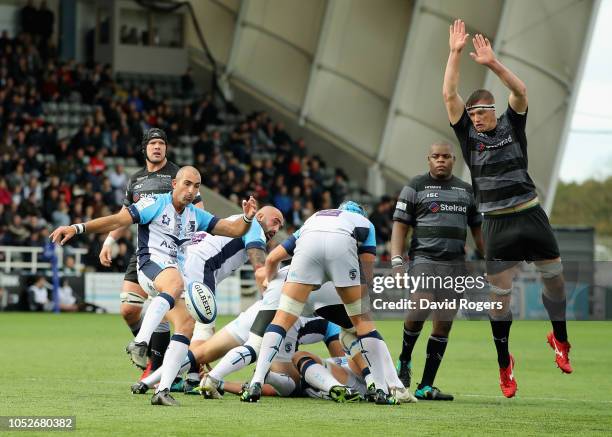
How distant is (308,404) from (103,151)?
2299 centimetres

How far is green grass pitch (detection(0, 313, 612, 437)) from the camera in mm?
8398

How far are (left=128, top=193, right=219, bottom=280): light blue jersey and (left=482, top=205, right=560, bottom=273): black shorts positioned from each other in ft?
7.88

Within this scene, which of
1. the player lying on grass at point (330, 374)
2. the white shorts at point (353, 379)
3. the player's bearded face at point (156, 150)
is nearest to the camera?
the player lying on grass at point (330, 374)

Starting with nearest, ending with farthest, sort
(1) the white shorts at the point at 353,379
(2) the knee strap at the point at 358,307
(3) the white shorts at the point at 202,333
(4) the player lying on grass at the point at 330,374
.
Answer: (2) the knee strap at the point at 358,307 → (4) the player lying on grass at the point at 330,374 → (1) the white shorts at the point at 353,379 → (3) the white shorts at the point at 202,333

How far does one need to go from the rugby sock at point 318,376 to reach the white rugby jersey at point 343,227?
1.00 metres

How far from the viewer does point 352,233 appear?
10562mm

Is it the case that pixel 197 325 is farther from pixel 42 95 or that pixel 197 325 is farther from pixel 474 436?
pixel 42 95

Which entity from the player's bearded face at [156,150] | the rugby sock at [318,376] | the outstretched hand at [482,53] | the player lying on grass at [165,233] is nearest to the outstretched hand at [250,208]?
the player lying on grass at [165,233]

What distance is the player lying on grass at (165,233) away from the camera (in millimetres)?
10320

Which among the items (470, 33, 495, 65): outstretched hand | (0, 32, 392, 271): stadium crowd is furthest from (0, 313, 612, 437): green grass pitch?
(0, 32, 392, 271): stadium crowd

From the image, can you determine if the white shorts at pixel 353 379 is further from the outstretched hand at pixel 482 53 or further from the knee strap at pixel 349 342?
the outstretched hand at pixel 482 53

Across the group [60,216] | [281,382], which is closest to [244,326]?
[281,382]

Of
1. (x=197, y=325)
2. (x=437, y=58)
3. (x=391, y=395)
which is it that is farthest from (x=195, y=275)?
(x=437, y=58)

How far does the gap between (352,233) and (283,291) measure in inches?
29.7
